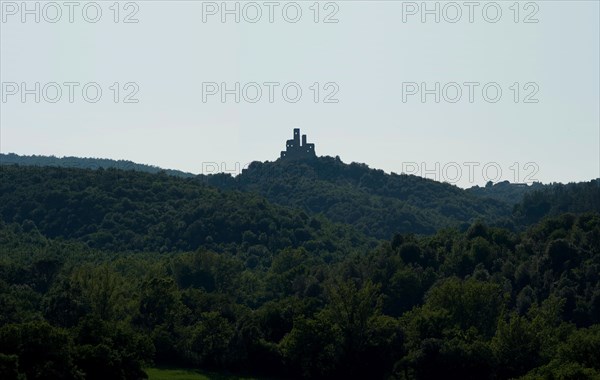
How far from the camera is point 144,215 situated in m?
138

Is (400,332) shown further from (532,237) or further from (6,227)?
(6,227)

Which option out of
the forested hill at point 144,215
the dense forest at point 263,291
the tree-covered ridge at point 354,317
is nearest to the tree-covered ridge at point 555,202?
the dense forest at point 263,291

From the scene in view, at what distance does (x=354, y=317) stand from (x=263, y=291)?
34.8 metres

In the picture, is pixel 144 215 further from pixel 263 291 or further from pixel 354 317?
pixel 354 317

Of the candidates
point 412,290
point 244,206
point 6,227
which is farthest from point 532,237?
point 6,227

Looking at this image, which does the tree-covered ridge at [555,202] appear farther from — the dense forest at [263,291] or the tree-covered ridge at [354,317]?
the tree-covered ridge at [354,317]

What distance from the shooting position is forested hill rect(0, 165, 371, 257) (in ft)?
439

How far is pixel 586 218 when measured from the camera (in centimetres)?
10100

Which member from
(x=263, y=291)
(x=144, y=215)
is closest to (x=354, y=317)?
(x=263, y=291)

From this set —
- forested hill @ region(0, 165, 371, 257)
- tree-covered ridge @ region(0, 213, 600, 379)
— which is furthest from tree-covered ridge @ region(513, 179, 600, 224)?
tree-covered ridge @ region(0, 213, 600, 379)

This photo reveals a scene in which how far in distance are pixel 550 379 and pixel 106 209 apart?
278 feet

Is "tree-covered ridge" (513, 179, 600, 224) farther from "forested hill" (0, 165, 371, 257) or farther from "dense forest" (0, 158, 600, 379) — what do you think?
"forested hill" (0, 165, 371, 257)

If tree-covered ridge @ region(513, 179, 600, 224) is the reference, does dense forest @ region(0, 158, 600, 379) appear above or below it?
below

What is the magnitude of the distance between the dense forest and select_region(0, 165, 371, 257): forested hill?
0.81 ft
